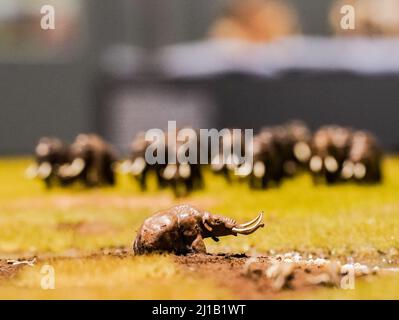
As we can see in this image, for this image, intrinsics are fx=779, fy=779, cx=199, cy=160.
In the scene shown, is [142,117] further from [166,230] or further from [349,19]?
[166,230]

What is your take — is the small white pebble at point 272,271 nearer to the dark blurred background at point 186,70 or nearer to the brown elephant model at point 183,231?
the brown elephant model at point 183,231

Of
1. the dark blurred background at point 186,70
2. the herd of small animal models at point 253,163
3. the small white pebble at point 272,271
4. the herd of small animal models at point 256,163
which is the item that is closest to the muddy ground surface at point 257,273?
the small white pebble at point 272,271

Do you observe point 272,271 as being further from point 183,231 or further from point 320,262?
point 183,231

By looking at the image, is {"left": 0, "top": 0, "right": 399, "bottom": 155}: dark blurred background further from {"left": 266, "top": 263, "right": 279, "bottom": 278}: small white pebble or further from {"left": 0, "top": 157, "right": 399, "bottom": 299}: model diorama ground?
{"left": 266, "top": 263, "right": 279, "bottom": 278}: small white pebble

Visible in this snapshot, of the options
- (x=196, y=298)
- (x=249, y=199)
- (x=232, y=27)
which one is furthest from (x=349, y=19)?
(x=232, y=27)

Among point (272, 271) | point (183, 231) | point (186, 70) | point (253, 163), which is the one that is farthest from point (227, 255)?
point (186, 70)
